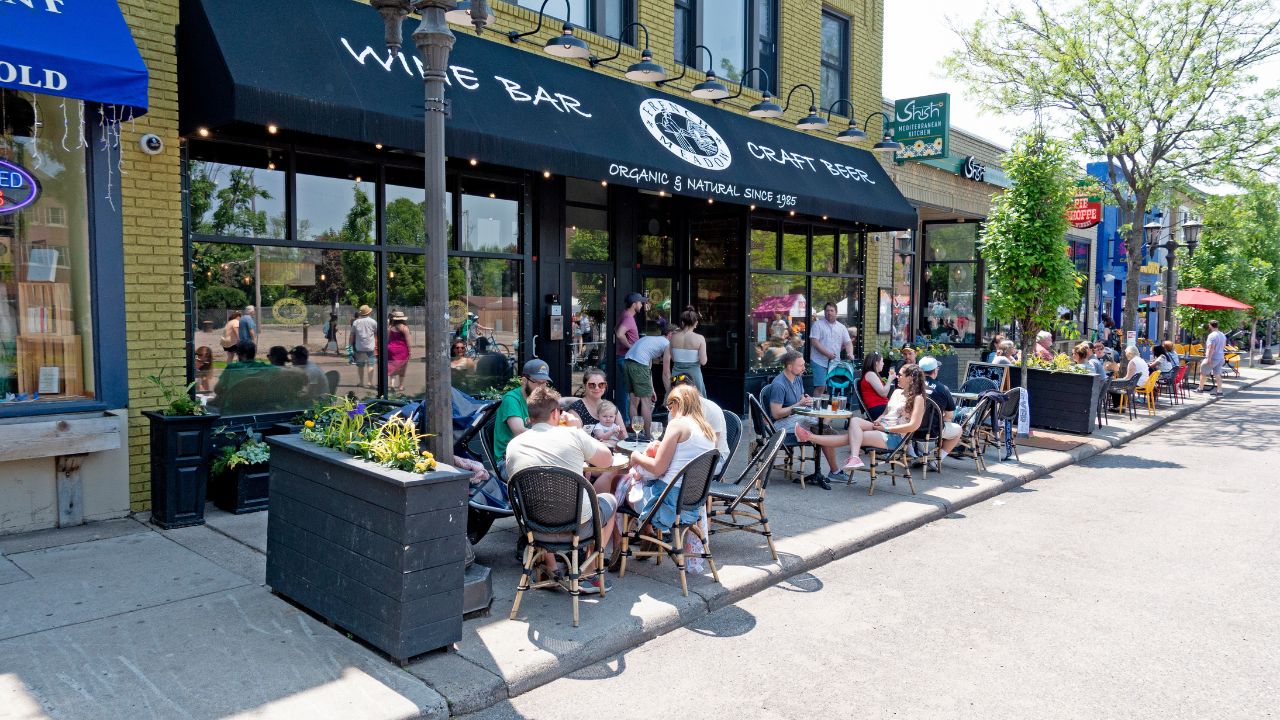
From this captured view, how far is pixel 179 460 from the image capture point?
653 centimetres

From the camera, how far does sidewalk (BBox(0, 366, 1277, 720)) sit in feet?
12.7

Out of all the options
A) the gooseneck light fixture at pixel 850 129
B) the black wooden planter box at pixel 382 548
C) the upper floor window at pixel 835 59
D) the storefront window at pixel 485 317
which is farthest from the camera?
the upper floor window at pixel 835 59

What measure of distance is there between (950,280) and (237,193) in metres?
17.8

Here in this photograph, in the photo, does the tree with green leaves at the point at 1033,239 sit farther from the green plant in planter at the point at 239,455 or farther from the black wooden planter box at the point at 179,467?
the black wooden planter box at the point at 179,467

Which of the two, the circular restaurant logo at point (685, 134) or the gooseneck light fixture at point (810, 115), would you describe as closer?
the circular restaurant logo at point (685, 134)

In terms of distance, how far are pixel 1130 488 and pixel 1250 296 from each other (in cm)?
2488

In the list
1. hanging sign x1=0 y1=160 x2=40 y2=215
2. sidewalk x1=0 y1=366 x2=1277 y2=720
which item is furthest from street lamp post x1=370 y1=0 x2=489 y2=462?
hanging sign x1=0 y1=160 x2=40 y2=215

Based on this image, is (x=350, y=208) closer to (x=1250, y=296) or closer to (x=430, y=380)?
(x=430, y=380)

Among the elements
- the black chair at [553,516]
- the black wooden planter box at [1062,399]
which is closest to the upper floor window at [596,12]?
the black chair at [553,516]

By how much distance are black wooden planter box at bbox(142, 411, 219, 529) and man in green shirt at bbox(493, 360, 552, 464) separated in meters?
2.29

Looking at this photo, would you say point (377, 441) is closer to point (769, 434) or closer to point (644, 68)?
point (769, 434)

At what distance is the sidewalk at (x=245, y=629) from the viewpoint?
3871mm

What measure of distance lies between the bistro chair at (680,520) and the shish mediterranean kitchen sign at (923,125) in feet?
36.1

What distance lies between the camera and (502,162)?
8.07m
